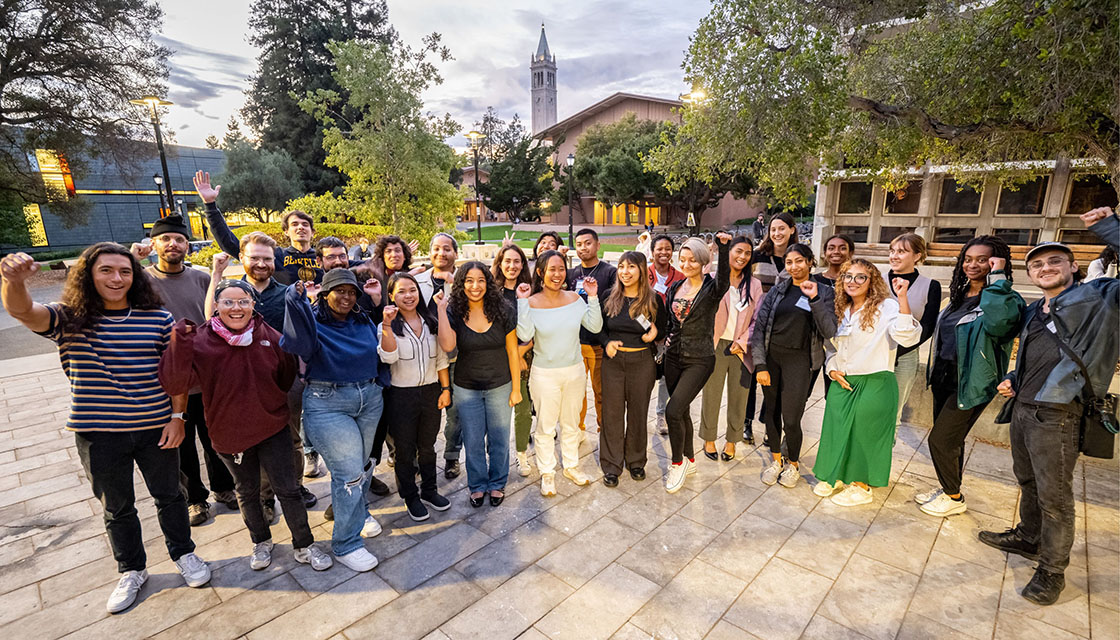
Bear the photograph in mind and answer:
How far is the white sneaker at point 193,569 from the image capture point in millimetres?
3074

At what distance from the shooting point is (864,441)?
3.77 metres

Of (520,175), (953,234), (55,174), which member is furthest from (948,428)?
(520,175)

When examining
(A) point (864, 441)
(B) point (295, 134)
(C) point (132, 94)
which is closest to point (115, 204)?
(B) point (295, 134)

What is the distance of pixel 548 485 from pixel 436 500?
899 millimetres

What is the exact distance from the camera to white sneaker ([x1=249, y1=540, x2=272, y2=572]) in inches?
126

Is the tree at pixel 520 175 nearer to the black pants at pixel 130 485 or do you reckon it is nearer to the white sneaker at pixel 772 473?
the white sneaker at pixel 772 473

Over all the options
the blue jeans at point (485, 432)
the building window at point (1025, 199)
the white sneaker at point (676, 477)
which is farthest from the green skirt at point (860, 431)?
the building window at point (1025, 199)

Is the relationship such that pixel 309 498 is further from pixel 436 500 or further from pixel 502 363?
pixel 502 363

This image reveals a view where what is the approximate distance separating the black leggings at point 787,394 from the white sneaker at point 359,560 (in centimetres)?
330

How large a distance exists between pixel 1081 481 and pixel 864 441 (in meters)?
2.08

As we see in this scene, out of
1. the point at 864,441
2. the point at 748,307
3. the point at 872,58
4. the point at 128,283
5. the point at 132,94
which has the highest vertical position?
the point at 132,94

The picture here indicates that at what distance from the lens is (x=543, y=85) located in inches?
3679

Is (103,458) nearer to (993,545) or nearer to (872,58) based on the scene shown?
(993,545)

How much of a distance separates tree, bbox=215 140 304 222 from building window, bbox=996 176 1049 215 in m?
32.9
